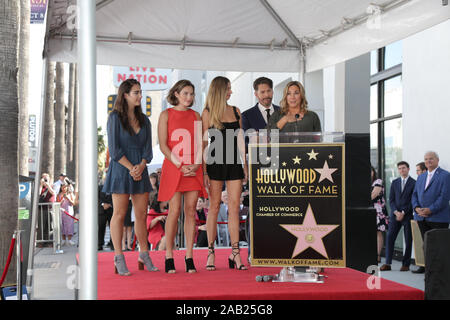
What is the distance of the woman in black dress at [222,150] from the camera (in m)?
5.51

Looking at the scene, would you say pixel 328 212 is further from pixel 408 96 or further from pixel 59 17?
pixel 408 96

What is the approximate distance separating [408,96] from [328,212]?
7.41 metres

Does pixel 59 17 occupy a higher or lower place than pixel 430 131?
higher

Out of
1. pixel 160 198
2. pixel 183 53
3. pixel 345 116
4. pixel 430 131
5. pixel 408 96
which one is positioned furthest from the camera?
pixel 408 96

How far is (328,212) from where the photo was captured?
4875 mm

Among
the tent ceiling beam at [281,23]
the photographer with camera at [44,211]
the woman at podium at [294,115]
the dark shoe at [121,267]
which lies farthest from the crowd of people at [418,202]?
the photographer with camera at [44,211]

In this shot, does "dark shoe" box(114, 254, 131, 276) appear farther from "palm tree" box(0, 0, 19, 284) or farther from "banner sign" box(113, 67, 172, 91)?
"banner sign" box(113, 67, 172, 91)

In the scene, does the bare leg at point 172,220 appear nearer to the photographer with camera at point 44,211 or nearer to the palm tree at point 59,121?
the photographer with camera at point 44,211

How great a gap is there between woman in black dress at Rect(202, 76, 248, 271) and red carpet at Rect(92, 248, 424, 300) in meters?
0.61

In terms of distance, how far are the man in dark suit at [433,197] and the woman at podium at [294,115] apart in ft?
15.4

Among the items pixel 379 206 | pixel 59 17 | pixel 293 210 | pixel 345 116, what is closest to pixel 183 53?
pixel 59 17

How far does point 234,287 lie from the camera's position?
14.9ft

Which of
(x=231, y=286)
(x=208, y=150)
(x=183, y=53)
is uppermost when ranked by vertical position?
(x=183, y=53)

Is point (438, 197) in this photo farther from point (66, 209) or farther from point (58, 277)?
point (66, 209)
